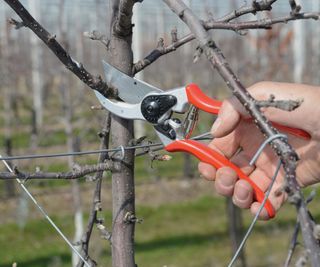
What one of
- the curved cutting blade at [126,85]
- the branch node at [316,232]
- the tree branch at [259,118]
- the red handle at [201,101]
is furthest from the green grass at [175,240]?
the branch node at [316,232]

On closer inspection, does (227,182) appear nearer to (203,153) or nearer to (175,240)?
(203,153)

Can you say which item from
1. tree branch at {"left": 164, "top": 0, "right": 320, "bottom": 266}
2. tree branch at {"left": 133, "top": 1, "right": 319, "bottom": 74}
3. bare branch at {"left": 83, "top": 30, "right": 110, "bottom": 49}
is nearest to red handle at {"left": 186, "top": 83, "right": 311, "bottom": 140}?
tree branch at {"left": 133, "top": 1, "right": 319, "bottom": 74}

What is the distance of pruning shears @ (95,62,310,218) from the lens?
1.49 m

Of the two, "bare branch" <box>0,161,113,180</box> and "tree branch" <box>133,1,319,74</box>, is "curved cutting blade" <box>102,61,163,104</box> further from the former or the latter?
"bare branch" <box>0,161,113,180</box>

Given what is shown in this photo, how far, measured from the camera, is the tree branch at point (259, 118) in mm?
798

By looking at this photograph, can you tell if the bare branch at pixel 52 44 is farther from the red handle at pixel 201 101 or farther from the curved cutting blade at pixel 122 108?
the red handle at pixel 201 101

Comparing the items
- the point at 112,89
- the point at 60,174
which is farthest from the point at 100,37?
the point at 60,174

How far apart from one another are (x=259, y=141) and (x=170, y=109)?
34 centimetres

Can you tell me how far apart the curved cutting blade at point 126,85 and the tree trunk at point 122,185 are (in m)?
0.01

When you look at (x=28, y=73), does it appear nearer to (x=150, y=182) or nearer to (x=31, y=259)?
(x=150, y=182)

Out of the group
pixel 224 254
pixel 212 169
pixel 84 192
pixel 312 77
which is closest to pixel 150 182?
pixel 84 192

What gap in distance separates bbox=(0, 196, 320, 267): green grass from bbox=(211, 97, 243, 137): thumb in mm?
4607

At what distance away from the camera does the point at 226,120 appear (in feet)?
4.49

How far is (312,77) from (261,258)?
7.10m
